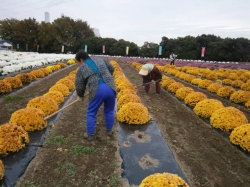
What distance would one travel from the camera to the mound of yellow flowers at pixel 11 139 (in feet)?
12.9

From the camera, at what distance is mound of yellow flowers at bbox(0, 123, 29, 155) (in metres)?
3.93

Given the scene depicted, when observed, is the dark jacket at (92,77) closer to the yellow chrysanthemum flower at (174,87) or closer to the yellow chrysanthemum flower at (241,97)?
the yellow chrysanthemum flower at (174,87)

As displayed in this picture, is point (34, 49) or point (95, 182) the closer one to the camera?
point (95, 182)

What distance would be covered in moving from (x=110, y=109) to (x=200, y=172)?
212 cm

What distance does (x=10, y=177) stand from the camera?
3467 mm

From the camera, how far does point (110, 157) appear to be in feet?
14.0

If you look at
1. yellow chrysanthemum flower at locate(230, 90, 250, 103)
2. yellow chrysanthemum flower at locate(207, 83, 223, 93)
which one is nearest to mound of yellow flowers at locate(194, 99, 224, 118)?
yellow chrysanthemum flower at locate(230, 90, 250, 103)

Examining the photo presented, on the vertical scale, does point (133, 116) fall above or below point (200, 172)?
above

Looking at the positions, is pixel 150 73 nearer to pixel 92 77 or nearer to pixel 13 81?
pixel 92 77

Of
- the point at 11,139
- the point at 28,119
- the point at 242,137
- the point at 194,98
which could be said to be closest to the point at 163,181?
the point at 11,139

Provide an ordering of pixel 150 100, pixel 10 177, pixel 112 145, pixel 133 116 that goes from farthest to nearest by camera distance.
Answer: pixel 150 100 < pixel 133 116 < pixel 112 145 < pixel 10 177

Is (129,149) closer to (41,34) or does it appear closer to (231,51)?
(231,51)

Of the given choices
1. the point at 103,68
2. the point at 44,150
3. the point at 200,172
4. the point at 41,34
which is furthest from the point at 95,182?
the point at 41,34

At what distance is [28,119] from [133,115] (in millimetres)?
2461
